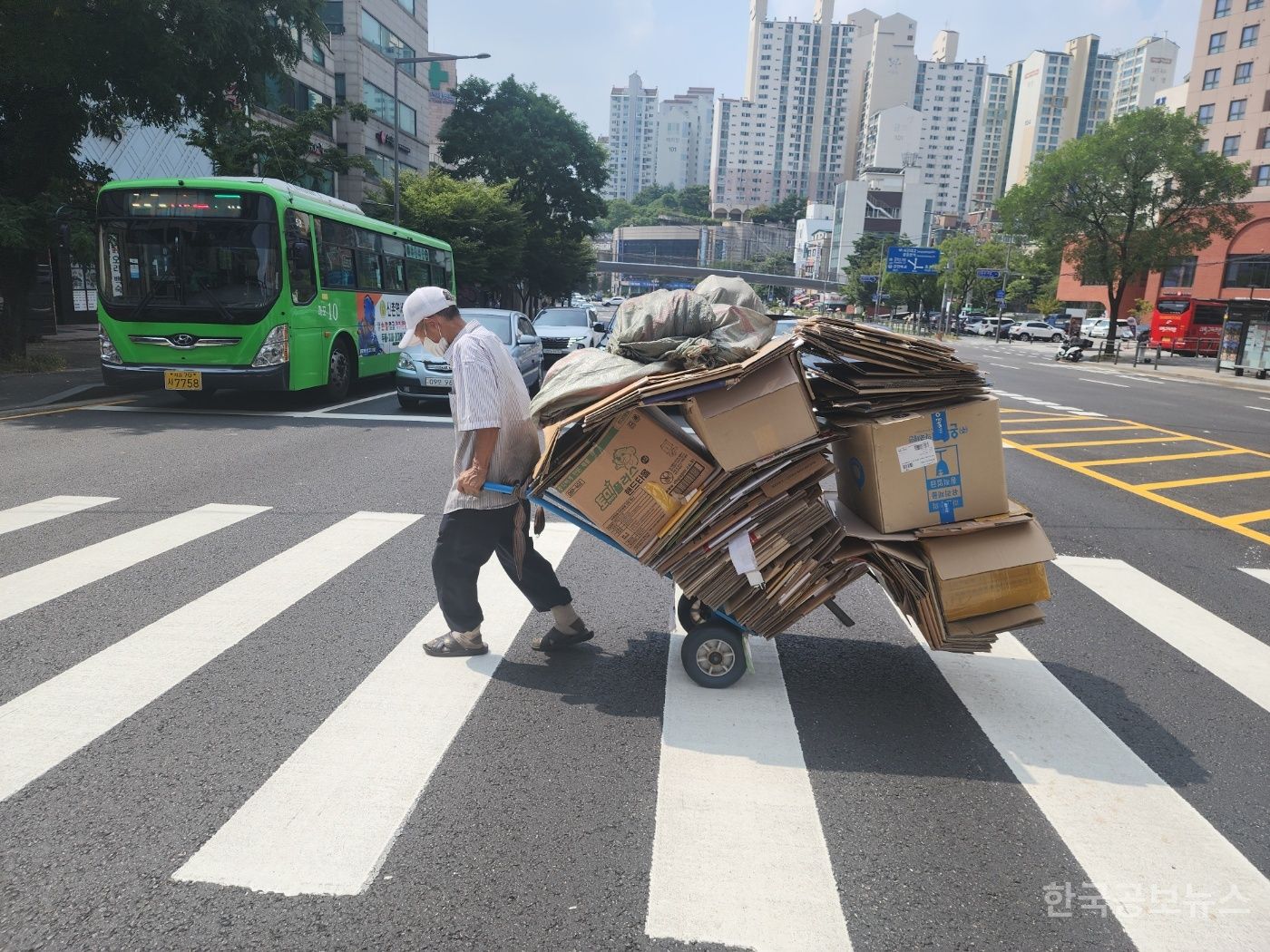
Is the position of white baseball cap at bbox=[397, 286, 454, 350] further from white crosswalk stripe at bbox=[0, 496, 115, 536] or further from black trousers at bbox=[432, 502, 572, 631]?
white crosswalk stripe at bbox=[0, 496, 115, 536]

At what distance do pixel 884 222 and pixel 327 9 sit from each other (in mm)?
112841

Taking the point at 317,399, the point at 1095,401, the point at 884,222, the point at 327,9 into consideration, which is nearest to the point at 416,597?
the point at 317,399

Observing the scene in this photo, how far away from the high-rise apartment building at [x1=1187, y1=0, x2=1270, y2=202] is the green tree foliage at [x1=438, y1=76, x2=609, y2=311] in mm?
41965

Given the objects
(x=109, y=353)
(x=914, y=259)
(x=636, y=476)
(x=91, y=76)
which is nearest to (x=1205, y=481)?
(x=636, y=476)

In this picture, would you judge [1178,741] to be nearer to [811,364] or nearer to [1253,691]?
[1253,691]

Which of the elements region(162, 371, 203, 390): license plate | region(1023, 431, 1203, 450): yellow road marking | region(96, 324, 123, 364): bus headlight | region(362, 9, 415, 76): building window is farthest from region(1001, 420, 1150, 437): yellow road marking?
region(362, 9, 415, 76): building window

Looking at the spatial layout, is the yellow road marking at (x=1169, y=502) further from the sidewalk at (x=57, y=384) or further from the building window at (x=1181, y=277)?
the building window at (x=1181, y=277)

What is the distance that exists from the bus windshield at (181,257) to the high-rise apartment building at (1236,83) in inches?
2600

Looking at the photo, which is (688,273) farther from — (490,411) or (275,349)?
(490,411)

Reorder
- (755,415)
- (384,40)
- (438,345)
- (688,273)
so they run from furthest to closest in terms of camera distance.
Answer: (688,273)
(384,40)
(438,345)
(755,415)

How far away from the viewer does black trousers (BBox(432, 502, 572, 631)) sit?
13.7ft

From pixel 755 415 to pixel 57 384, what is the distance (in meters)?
14.1

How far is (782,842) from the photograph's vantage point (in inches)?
114

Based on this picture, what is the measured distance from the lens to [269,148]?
825 inches
